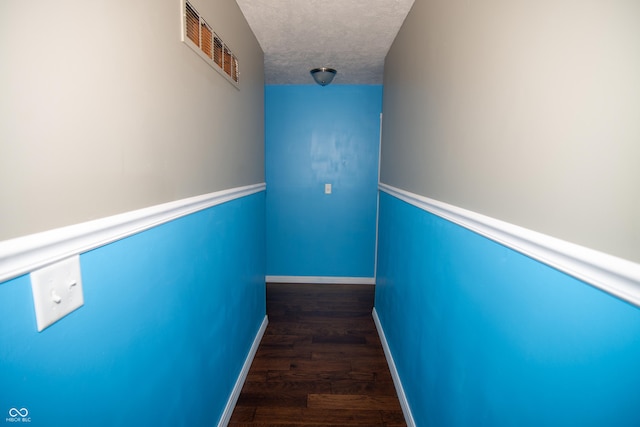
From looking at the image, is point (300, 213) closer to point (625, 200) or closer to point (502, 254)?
point (502, 254)

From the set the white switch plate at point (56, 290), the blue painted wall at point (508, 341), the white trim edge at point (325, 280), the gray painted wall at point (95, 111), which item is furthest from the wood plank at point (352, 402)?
the white trim edge at point (325, 280)

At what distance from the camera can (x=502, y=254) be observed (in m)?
0.86

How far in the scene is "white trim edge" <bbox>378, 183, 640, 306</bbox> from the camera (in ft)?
1.63

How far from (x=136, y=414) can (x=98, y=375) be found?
9.9 inches

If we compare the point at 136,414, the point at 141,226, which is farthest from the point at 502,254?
the point at 136,414

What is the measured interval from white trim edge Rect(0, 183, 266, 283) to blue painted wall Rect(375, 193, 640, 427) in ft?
3.44

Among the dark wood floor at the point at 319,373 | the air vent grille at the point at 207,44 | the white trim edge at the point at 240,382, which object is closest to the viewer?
the air vent grille at the point at 207,44

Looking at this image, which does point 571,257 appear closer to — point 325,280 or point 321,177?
point 321,177

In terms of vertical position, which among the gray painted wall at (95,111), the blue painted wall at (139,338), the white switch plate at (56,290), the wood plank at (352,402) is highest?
the gray painted wall at (95,111)

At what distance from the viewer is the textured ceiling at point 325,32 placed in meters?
1.87

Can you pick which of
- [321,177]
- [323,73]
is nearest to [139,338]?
[323,73]

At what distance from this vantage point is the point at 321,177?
3664 millimetres

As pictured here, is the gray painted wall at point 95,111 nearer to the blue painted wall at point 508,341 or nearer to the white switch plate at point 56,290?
the white switch plate at point 56,290

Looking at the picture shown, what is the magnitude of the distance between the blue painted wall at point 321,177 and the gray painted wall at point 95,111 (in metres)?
2.28
